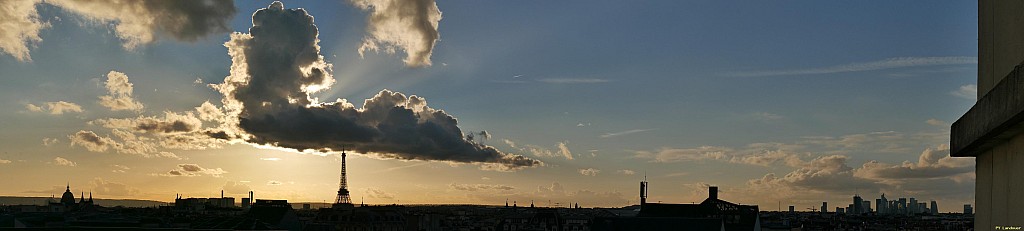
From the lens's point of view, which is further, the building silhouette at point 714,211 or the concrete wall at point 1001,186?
the building silhouette at point 714,211

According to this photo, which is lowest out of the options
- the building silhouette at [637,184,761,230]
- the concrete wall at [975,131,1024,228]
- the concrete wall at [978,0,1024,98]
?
the building silhouette at [637,184,761,230]

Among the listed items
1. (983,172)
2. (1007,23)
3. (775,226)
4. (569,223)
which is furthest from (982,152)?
(775,226)

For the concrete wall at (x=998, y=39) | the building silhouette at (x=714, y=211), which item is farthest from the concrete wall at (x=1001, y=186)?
the building silhouette at (x=714, y=211)

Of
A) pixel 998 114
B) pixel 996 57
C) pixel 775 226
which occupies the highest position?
pixel 996 57

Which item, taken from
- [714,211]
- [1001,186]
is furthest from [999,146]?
[714,211]

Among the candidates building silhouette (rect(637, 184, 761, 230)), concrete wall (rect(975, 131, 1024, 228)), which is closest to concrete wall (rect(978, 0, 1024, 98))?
concrete wall (rect(975, 131, 1024, 228))

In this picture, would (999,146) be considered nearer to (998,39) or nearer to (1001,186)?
(1001,186)

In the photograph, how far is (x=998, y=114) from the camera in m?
5.39

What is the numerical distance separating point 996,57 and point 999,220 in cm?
108

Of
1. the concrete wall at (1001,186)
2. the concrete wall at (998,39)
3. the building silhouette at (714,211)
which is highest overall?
the concrete wall at (998,39)

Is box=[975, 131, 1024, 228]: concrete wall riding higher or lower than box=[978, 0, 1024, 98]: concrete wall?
lower

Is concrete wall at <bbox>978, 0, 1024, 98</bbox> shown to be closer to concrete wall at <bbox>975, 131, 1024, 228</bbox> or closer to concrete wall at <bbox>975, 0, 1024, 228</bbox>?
concrete wall at <bbox>975, 0, 1024, 228</bbox>

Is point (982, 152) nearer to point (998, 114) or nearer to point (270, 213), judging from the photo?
point (998, 114)

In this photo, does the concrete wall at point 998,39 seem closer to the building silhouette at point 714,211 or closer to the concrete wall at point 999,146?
the concrete wall at point 999,146
